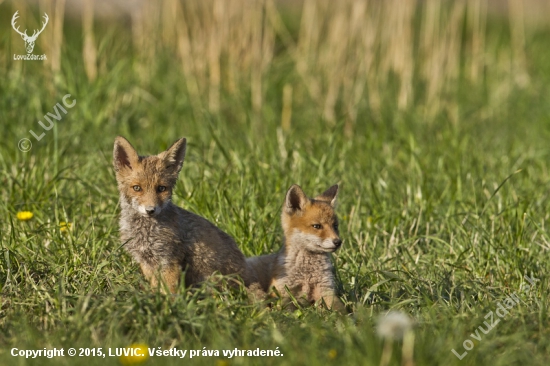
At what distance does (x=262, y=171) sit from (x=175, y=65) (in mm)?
3554

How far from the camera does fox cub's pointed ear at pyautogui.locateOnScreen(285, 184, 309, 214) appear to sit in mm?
5147

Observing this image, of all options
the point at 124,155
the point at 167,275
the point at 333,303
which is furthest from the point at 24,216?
the point at 333,303

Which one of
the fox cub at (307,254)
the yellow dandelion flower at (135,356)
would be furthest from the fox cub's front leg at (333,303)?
the yellow dandelion flower at (135,356)

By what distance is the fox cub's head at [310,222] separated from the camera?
5.02m

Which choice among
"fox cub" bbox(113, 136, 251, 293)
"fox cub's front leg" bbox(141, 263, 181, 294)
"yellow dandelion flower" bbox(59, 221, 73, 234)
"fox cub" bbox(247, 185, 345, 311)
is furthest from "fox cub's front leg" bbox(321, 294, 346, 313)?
"yellow dandelion flower" bbox(59, 221, 73, 234)

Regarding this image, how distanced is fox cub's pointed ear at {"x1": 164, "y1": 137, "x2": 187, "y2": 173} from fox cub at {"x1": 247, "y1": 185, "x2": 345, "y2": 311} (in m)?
0.74

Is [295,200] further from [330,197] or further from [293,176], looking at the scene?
[293,176]

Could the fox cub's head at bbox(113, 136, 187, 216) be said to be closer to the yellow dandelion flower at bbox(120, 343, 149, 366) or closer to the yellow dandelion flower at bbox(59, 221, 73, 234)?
the yellow dandelion flower at bbox(59, 221, 73, 234)

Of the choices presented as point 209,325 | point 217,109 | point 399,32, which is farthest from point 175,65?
point 209,325

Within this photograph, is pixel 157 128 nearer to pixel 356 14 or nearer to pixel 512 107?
pixel 356 14

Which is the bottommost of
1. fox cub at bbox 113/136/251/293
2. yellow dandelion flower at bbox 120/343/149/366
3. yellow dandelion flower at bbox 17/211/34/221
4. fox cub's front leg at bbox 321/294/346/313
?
yellow dandelion flower at bbox 120/343/149/366

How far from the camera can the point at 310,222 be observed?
5090 millimetres

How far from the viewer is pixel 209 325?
4.32 meters

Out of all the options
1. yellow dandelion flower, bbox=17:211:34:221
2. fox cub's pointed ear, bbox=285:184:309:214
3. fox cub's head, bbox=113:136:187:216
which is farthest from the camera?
yellow dandelion flower, bbox=17:211:34:221
